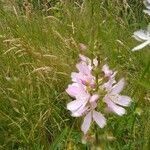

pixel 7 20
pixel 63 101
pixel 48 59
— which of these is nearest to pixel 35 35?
pixel 7 20

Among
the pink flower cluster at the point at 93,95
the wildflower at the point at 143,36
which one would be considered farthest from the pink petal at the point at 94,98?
the wildflower at the point at 143,36

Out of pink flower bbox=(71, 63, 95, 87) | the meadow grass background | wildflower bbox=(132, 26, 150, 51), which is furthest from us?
the meadow grass background

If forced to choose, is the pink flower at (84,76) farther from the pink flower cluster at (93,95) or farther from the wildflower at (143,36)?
the wildflower at (143,36)

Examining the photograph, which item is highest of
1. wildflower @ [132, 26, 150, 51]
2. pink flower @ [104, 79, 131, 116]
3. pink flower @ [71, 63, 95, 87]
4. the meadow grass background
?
wildflower @ [132, 26, 150, 51]

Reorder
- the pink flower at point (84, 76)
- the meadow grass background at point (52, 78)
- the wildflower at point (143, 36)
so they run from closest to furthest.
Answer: the wildflower at point (143, 36)
the pink flower at point (84, 76)
the meadow grass background at point (52, 78)

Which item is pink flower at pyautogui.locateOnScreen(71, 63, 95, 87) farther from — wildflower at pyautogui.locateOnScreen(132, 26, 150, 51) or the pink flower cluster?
wildflower at pyautogui.locateOnScreen(132, 26, 150, 51)

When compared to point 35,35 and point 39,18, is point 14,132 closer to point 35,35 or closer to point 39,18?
point 35,35

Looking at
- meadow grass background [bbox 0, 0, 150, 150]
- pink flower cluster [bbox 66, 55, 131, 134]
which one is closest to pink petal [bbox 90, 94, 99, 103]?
pink flower cluster [bbox 66, 55, 131, 134]
